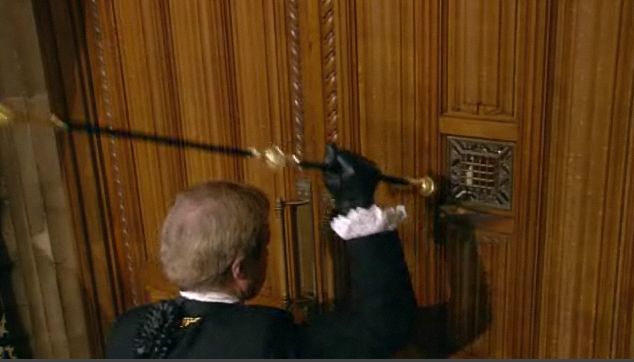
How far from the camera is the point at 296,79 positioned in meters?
1.61

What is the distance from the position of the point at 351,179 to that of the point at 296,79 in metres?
0.25

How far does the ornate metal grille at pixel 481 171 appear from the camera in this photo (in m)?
1.45

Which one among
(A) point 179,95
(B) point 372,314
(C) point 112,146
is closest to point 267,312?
(B) point 372,314

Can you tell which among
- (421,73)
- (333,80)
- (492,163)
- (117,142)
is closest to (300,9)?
(333,80)

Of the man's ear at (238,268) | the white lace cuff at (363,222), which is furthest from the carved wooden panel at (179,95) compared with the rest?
the man's ear at (238,268)

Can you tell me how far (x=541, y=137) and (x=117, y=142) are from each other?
2.83ft

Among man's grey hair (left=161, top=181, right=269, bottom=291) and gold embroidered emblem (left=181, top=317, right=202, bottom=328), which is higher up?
man's grey hair (left=161, top=181, right=269, bottom=291)

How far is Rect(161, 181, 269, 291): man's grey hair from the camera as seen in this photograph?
4.20 ft

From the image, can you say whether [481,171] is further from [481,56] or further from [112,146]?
[112,146]

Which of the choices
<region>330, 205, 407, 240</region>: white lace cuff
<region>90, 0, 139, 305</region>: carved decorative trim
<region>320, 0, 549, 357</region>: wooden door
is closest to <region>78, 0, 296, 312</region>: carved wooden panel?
<region>90, 0, 139, 305</region>: carved decorative trim

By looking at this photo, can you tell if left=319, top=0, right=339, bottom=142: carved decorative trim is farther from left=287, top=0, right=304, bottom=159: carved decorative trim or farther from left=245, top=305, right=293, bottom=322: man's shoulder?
left=245, top=305, right=293, bottom=322: man's shoulder

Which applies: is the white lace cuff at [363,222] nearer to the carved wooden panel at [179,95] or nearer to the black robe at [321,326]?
the black robe at [321,326]

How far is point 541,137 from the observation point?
1401 millimetres

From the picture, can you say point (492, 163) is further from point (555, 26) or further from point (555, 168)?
point (555, 26)
